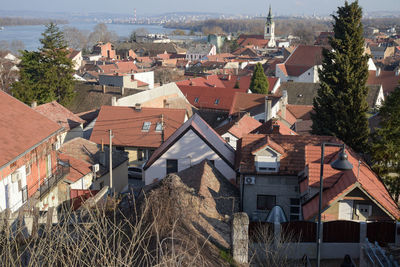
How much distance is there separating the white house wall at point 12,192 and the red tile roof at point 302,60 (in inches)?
1873

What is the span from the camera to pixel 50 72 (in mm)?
39781

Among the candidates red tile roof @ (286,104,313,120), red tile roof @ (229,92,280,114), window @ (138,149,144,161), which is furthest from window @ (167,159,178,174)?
red tile roof @ (286,104,313,120)

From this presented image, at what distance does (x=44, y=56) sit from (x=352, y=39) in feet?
94.4

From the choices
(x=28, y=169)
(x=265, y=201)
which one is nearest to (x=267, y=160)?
(x=265, y=201)

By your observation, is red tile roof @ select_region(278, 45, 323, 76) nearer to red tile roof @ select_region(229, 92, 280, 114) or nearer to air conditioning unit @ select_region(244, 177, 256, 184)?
red tile roof @ select_region(229, 92, 280, 114)

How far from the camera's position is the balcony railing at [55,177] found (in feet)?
56.7

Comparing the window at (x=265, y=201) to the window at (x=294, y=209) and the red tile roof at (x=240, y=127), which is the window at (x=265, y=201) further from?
the red tile roof at (x=240, y=127)

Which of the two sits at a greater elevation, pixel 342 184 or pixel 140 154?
pixel 342 184

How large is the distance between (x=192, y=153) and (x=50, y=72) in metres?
25.9

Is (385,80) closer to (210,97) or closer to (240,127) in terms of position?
(210,97)

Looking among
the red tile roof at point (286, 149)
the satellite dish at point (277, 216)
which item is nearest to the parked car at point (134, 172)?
the red tile roof at point (286, 149)

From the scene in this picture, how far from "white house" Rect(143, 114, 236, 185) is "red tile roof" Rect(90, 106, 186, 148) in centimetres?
707

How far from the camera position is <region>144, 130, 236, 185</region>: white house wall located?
17.3 m

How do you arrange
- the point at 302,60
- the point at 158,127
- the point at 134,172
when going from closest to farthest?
the point at 134,172 < the point at 158,127 < the point at 302,60
